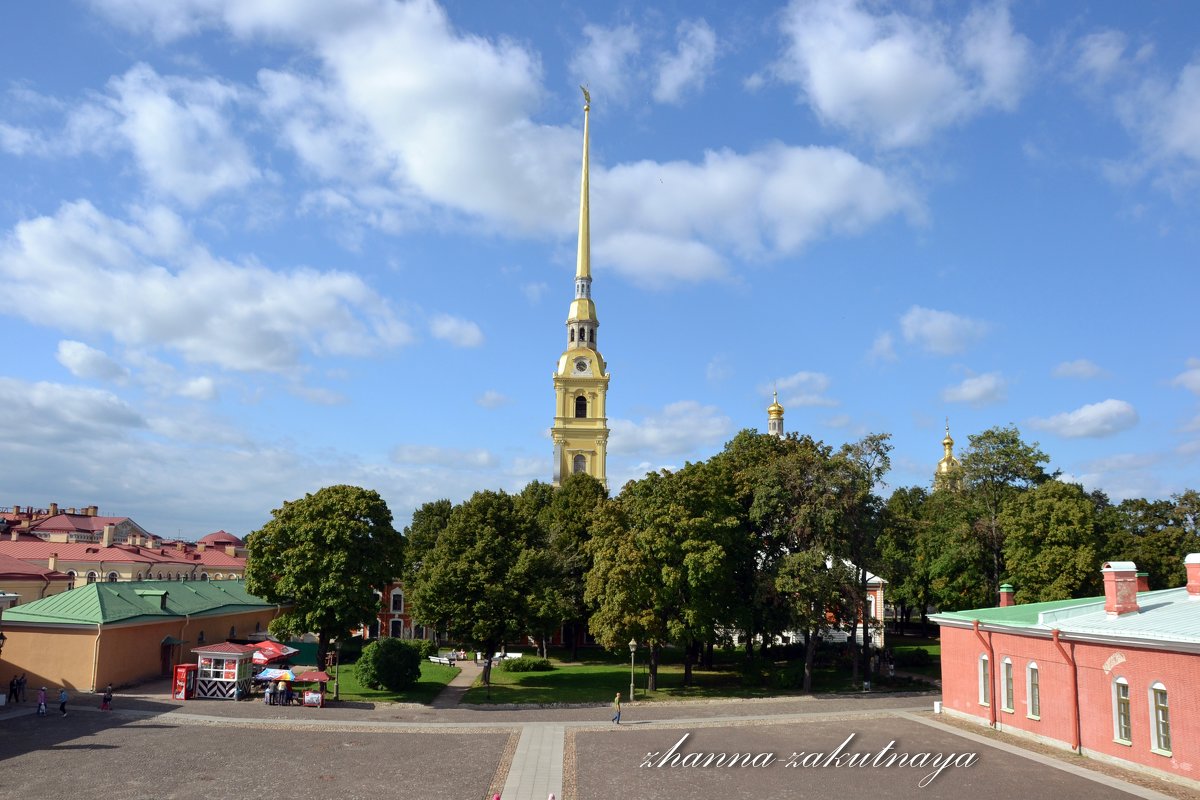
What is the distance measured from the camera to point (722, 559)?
40.5m

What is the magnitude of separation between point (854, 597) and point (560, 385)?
178 ft

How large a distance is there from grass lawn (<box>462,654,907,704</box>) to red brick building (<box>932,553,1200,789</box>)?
1111 centimetres

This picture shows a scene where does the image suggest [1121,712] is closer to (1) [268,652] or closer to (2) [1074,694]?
(2) [1074,694]

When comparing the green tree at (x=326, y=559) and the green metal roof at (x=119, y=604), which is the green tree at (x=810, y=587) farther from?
the green metal roof at (x=119, y=604)

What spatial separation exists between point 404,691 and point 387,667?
201 cm

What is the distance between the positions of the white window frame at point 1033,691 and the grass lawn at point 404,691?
2566cm

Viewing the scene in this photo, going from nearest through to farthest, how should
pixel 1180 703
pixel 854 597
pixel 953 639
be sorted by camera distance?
1. pixel 1180 703
2. pixel 953 639
3. pixel 854 597

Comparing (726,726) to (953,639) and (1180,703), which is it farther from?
(1180,703)

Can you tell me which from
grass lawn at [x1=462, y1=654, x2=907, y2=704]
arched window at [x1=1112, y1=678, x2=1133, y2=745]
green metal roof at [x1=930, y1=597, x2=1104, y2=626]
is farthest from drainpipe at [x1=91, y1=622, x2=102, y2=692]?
arched window at [x1=1112, y1=678, x2=1133, y2=745]

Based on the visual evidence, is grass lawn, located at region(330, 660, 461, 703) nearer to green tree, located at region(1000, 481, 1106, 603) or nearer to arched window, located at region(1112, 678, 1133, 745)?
arched window, located at region(1112, 678, 1133, 745)

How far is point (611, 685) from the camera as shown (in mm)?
44438

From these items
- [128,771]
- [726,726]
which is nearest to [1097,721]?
[726,726]

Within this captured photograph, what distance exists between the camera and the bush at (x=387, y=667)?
39688 millimetres

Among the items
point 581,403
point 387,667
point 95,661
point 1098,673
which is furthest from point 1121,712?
point 581,403
